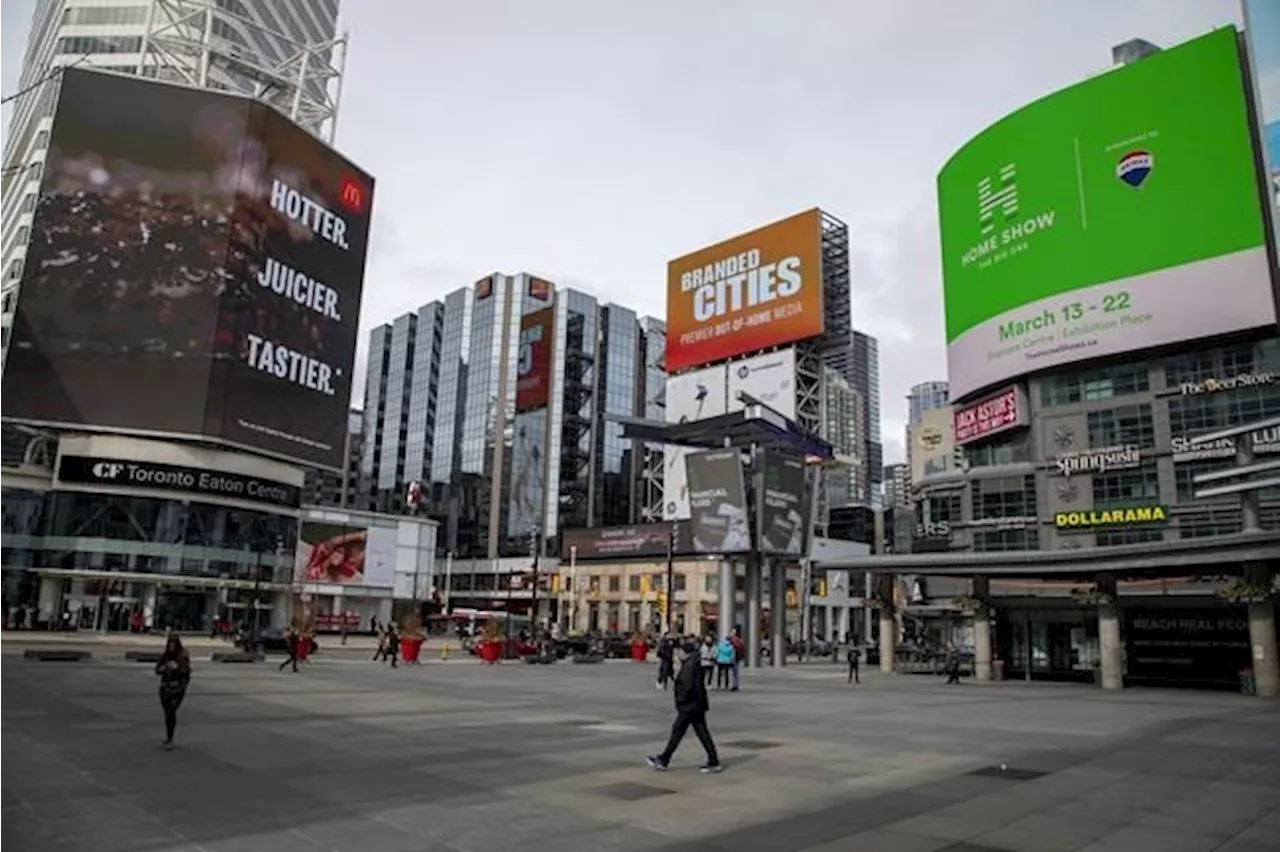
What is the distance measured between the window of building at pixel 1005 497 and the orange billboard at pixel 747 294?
79.5 feet

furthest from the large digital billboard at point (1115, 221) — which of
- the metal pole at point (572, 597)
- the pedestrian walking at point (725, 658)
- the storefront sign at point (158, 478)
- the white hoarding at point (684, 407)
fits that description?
the metal pole at point (572, 597)

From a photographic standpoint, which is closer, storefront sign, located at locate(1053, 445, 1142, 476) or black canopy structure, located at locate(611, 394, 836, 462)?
black canopy structure, located at locate(611, 394, 836, 462)

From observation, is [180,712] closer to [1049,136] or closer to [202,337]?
[202,337]

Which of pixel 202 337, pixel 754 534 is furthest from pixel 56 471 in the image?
pixel 754 534

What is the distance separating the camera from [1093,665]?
1754 inches

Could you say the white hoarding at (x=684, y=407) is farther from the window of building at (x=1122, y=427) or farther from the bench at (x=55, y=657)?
the bench at (x=55, y=657)

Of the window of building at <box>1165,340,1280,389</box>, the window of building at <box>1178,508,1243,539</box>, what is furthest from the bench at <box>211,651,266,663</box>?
the window of building at <box>1165,340,1280,389</box>

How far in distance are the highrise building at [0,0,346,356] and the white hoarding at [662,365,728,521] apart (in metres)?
43.1

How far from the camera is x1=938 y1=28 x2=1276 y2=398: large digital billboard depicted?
5409 centimetres

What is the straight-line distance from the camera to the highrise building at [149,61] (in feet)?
252

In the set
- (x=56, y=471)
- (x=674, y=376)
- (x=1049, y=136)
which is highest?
(x=1049, y=136)

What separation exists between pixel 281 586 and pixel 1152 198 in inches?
2646

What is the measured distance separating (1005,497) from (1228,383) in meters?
16.7

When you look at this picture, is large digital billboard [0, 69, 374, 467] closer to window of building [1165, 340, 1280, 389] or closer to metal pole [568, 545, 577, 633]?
metal pole [568, 545, 577, 633]
